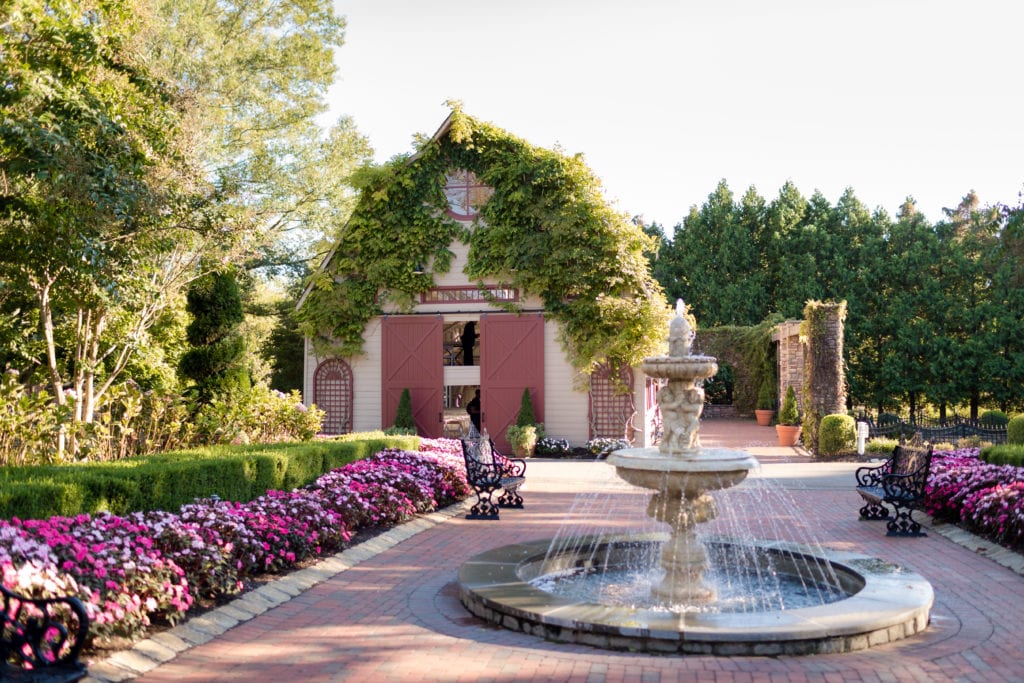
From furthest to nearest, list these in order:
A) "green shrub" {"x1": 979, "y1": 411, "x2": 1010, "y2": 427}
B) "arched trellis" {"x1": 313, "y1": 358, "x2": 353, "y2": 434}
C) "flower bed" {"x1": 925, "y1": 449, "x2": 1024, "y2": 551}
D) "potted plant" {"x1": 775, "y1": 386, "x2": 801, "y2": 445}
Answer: "potted plant" {"x1": 775, "y1": 386, "x2": 801, "y2": 445}, "green shrub" {"x1": 979, "y1": 411, "x2": 1010, "y2": 427}, "arched trellis" {"x1": 313, "y1": 358, "x2": 353, "y2": 434}, "flower bed" {"x1": 925, "y1": 449, "x2": 1024, "y2": 551}

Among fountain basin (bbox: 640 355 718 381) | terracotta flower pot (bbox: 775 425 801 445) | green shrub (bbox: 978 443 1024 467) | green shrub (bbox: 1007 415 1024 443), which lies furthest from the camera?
terracotta flower pot (bbox: 775 425 801 445)

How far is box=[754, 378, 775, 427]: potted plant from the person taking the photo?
30.0 metres

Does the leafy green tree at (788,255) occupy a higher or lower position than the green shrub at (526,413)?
higher

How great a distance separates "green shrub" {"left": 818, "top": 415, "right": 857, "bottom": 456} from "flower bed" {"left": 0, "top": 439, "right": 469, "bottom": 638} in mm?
12324

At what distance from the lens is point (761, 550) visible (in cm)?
793

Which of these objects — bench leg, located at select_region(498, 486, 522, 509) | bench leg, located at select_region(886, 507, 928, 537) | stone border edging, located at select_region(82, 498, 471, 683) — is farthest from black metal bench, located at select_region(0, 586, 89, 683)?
bench leg, located at select_region(886, 507, 928, 537)

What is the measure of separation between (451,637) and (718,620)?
1.82 m

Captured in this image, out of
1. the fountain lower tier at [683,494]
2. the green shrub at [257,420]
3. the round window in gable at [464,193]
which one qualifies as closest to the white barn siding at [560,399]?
the round window in gable at [464,193]

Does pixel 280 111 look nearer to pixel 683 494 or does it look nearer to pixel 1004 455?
pixel 1004 455

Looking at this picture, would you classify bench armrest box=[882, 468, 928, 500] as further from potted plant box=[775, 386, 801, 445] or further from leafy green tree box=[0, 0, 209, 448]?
potted plant box=[775, 386, 801, 445]

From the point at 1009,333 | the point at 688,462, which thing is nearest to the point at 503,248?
the point at 688,462

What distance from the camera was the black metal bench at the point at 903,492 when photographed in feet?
31.3

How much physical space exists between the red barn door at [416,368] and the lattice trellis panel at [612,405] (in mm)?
3712

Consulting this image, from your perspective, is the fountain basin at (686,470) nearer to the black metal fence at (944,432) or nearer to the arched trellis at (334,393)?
the arched trellis at (334,393)
